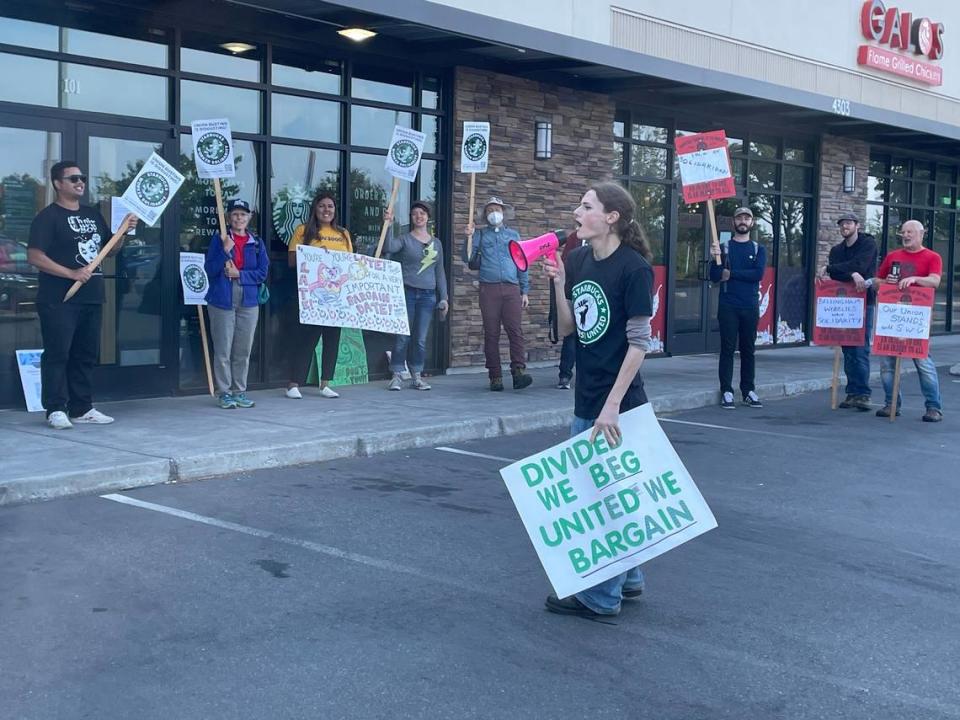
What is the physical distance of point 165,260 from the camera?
1086cm

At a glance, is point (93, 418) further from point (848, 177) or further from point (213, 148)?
point (848, 177)

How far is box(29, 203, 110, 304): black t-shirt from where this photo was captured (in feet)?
29.5

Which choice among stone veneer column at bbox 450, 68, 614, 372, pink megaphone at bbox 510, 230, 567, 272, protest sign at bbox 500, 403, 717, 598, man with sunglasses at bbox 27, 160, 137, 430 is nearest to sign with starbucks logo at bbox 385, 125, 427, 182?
stone veneer column at bbox 450, 68, 614, 372

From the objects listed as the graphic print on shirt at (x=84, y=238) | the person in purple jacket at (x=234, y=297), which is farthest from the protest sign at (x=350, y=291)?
the graphic print on shirt at (x=84, y=238)

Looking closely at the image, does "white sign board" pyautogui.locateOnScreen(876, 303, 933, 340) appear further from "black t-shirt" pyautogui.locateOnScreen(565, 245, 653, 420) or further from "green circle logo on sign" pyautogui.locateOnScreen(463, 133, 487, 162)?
"black t-shirt" pyautogui.locateOnScreen(565, 245, 653, 420)

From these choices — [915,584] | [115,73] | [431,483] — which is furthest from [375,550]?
[115,73]

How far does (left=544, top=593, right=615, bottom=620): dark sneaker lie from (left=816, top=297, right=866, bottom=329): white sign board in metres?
7.91

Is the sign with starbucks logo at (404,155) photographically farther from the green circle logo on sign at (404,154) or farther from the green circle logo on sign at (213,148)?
the green circle logo on sign at (213,148)

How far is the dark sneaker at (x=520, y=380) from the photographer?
40.4 feet

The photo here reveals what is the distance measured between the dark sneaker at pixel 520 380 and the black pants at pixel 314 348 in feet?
6.31

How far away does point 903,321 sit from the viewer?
11906 mm

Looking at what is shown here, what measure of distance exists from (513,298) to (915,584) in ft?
22.3

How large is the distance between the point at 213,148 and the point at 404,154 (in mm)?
2233

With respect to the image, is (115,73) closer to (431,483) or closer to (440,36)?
(440,36)
